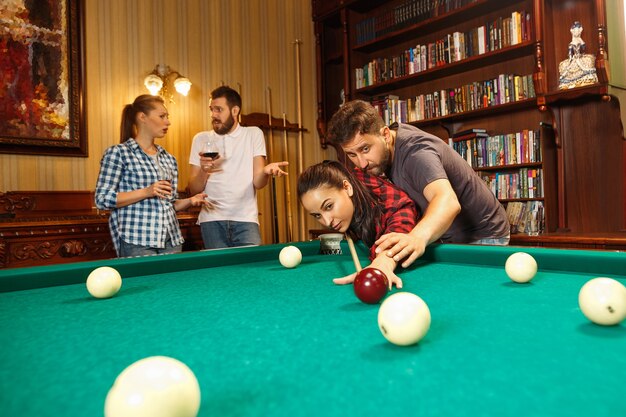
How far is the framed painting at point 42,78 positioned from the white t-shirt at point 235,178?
1304mm

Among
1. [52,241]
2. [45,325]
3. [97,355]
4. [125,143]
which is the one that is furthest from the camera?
[52,241]

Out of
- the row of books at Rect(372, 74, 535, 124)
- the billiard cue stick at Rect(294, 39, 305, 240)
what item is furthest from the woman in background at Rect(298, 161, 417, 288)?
the billiard cue stick at Rect(294, 39, 305, 240)

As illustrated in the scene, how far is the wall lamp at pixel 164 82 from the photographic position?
405 cm

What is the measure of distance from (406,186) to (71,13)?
3.14 meters

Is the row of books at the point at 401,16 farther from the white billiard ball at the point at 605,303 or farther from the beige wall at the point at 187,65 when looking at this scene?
the white billiard ball at the point at 605,303

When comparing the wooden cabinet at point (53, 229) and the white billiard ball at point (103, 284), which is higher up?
the wooden cabinet at point (53, 229)

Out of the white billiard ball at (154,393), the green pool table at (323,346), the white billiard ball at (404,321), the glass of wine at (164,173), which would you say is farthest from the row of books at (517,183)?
the white billiard ball at (154,393)

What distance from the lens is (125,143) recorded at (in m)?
2.60

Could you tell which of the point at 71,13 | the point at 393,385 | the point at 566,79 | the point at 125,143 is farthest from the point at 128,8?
the point at 393,385

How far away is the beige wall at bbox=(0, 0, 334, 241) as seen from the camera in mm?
3809

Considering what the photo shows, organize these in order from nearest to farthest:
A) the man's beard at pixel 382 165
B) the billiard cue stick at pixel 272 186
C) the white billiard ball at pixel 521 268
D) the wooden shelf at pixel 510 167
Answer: the white billiard ball at pixel 521 268, the man's beard at pixel 382 165, the wooden shelf at pixel 510 167, the billiard cue stick at pixel 272 186

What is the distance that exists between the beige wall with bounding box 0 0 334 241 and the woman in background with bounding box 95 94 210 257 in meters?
1.33

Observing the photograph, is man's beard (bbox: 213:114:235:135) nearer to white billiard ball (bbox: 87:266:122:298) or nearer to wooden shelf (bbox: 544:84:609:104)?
white billiard ball (bbox: 87:266:122:298)

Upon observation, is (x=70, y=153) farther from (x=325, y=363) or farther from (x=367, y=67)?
(x=325, y=363)
